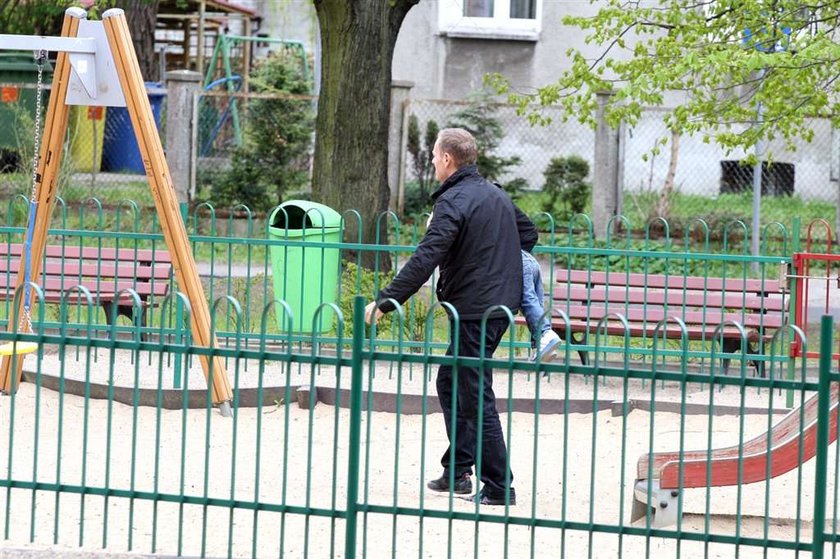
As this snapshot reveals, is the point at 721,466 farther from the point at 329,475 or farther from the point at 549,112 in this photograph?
the point at 549,112

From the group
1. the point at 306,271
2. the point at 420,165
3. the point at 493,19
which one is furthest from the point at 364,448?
the point at 493,19

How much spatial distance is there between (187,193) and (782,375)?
9.03 metres

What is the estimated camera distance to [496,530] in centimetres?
602

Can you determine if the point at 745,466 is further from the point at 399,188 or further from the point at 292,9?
the point at 292,9

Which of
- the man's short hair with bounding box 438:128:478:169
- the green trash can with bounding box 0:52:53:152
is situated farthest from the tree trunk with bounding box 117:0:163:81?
the man's short hair with bounding box 438:128:478:169

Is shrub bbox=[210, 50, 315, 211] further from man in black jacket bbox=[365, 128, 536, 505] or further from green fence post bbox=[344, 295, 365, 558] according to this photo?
green fence post bbox=[344, 295, 365, 558]

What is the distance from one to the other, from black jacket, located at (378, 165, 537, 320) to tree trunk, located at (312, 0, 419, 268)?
499cm

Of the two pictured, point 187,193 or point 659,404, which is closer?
point 659,404

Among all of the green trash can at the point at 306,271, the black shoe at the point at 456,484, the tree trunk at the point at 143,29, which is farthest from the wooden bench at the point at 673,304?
the tree trunk at the point at 143,29

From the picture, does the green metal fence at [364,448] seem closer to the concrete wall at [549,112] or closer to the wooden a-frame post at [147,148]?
the wooden a-frame post at [147,148]

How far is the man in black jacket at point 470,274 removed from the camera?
6328 millimetres

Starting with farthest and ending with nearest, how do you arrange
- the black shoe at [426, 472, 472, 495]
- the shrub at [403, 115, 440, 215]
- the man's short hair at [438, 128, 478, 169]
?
the shrub at [403, 115, 440, 215] → the black shoe at [426, 472, 472, 495] → the man's short hair at [438, 128, 478, 169]

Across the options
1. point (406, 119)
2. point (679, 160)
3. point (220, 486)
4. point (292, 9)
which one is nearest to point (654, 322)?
point (220, 486)

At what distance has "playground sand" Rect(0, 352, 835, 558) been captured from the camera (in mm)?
5473
